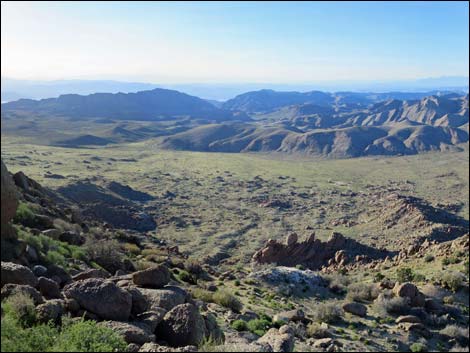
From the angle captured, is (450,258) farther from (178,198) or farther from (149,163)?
(149,163)

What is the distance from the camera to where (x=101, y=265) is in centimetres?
1952

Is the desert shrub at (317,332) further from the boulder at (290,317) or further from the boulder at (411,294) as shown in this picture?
the boulder at (411,294)

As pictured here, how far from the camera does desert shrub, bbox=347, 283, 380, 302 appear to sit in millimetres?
21534

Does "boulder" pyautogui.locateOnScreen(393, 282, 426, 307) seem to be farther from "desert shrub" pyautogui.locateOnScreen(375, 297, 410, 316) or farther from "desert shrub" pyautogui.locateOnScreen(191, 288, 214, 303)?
"desert shrub" pyautogui.locateOnScreen(191, 288, 214, 303)

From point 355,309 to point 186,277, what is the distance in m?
8.45

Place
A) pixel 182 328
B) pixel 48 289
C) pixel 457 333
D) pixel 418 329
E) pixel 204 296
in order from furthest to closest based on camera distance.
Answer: pixel 204 296
pixel 418 329
pixel 457 333
pixel 48 289
pixel 182 328

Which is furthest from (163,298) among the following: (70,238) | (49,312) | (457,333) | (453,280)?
(453,280)

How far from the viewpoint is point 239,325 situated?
15156mm

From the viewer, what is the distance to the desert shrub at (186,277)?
22.0 meters

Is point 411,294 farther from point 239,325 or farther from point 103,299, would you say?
point 103,299

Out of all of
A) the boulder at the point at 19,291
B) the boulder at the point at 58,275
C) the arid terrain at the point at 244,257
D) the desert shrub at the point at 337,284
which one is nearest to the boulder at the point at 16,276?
the arid terrain at the point at 244,257

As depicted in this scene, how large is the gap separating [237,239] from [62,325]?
4176 centimetres

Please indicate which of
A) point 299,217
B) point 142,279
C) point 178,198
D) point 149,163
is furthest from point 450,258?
point 149,163

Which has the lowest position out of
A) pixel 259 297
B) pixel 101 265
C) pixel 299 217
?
pixel 299 217
